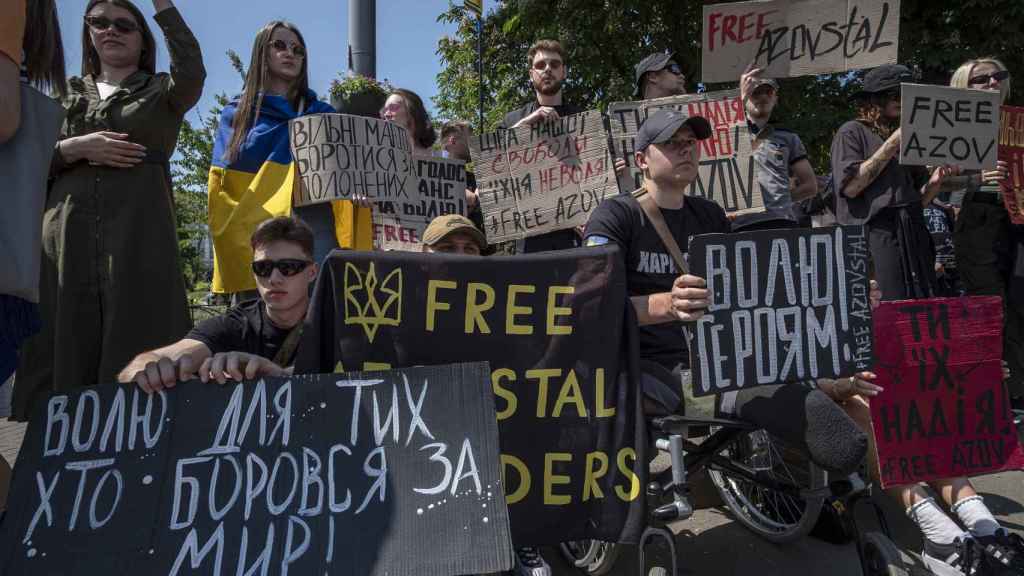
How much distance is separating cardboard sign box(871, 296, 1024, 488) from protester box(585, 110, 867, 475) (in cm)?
40

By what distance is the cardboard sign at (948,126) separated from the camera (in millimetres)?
3535

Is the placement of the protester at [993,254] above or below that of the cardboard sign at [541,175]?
below

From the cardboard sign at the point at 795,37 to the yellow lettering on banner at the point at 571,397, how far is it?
2.33 m

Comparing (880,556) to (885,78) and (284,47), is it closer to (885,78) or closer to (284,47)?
(885,78)

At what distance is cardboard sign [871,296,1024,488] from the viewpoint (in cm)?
241

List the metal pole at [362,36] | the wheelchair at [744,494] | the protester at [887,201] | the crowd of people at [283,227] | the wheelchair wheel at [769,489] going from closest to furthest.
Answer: the crowd of people at [283,227], the wheelchair at [744,494], the wheelchair wheel at [769,489], the protester at [887,201], the metal pole at [362,36]

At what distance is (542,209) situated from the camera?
164 inches

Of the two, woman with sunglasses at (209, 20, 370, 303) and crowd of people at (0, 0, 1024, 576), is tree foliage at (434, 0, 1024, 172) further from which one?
woman with sunglasses at (209, 20, 370, 303)

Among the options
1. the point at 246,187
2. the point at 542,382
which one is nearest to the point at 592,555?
the point at 542,382

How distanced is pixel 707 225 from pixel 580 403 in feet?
3.41

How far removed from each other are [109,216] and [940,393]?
314 centimetres

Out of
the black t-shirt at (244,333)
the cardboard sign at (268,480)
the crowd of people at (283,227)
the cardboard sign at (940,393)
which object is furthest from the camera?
the cardboard sign at (940,393)

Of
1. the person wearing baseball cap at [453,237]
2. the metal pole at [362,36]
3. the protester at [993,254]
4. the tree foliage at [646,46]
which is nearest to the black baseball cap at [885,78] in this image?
the protester at [993,254]

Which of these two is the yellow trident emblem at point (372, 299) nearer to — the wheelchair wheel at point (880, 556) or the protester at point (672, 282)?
the protester at point (672, 282)
